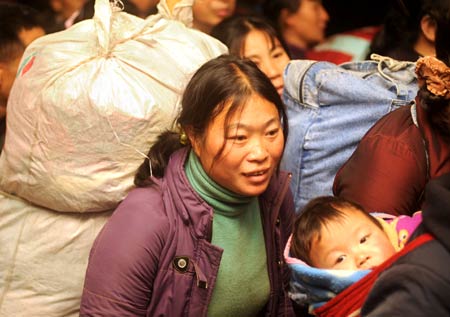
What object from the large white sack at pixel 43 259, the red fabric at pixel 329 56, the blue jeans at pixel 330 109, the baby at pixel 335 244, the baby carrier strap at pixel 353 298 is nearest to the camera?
the baby carrier strap at pixel 353 298

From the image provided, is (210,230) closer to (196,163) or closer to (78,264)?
(196,163)

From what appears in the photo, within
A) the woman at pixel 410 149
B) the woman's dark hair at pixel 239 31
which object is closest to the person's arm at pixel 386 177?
the woman at pixel 410 149

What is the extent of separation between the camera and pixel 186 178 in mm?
2195

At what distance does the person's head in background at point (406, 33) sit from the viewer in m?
3.24

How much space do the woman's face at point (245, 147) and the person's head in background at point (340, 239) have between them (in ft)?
0.77

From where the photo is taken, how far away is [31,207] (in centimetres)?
249

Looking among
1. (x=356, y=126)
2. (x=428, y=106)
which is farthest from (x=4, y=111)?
(x=428, y=106)

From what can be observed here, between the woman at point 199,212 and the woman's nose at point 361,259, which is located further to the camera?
the woman at point 199,212

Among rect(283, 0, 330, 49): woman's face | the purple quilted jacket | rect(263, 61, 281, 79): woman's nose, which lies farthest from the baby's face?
rect(283, 0, 330, 49): woman's face

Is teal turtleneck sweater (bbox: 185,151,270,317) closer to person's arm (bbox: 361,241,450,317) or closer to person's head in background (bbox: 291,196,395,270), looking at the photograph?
person's head in background (bbox: 291,196,395,270)

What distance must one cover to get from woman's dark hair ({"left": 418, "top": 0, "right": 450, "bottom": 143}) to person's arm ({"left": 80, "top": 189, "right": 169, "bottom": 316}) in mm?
824

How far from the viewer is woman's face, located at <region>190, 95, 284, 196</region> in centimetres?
208

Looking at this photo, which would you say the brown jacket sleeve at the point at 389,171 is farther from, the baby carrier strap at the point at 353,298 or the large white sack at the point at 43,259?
the large white sack at the point at 43,259

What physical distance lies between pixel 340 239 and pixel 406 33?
188cm
